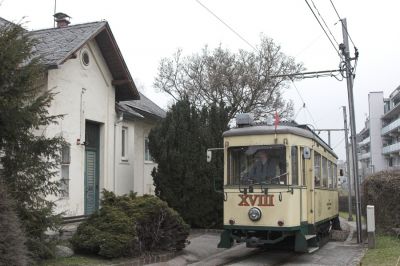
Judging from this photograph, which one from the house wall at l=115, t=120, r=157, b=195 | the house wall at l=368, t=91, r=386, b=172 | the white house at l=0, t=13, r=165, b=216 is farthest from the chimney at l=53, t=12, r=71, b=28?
the house wall at l=368, t=91, r=386, b=172

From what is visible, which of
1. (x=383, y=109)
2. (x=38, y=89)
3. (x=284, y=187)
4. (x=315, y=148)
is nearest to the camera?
(x=38, y=89)

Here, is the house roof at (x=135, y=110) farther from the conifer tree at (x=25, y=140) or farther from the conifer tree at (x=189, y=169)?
the conifer tree at (x=25, y=140)

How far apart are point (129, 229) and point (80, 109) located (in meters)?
5.94

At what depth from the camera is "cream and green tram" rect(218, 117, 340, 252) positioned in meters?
12.7

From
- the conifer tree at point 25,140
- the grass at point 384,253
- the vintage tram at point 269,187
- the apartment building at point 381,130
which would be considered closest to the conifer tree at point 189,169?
the vintage tram at point 269,187

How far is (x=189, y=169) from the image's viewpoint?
18.1m

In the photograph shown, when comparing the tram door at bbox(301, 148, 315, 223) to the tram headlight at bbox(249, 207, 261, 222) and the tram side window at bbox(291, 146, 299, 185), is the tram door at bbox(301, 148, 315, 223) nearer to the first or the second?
the tram side window at bbox(291, 146, 299, 185)

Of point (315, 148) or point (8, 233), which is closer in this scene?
point (8, 233)

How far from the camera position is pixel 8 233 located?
7645 millimetres

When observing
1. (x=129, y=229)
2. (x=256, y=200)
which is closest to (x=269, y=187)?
(x=256, y=200)

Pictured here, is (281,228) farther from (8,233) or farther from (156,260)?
(8,233)

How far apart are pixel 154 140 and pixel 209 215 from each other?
10.5 feet

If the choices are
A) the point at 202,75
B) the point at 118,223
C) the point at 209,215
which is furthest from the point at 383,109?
the point at 118,223

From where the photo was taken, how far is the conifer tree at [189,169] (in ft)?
59.5
